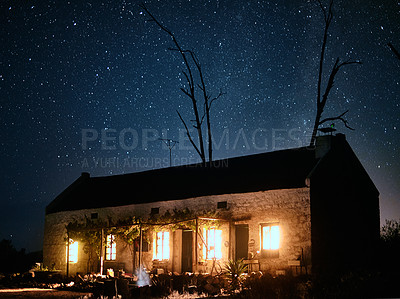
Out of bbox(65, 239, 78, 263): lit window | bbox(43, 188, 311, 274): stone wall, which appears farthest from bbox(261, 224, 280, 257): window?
bbox(65, 239, 78, 263): lit window

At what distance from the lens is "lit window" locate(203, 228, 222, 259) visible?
1988 centimetres

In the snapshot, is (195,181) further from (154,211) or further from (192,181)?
(154,211)

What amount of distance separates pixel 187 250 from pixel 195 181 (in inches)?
135

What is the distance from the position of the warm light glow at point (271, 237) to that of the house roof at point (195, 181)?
154 centimetres

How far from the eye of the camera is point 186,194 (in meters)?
21.8

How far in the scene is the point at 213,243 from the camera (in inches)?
793

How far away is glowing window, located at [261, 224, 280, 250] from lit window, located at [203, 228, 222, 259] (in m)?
2.01

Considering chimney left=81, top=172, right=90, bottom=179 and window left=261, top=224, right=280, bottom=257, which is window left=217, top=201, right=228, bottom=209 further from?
chimney left=81, top=172, right=90, bottom=179

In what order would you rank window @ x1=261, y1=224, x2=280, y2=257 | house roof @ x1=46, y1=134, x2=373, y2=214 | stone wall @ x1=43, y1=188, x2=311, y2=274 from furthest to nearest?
house roof @ x1=46, y1=134, x2=373, y2=214 → window @ x1=261, y1=224, x2=280, y2=257 → stone wall @ x1=43, y1=188, x2=311, y2=274

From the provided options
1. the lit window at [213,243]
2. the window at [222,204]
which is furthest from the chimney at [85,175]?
the window at [222,204]

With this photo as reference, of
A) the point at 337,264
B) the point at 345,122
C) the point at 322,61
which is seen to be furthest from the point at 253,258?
the point at 322,61

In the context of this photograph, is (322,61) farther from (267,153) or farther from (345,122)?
(267,153)

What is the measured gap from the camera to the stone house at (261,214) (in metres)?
18.0

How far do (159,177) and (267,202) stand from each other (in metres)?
8.41
